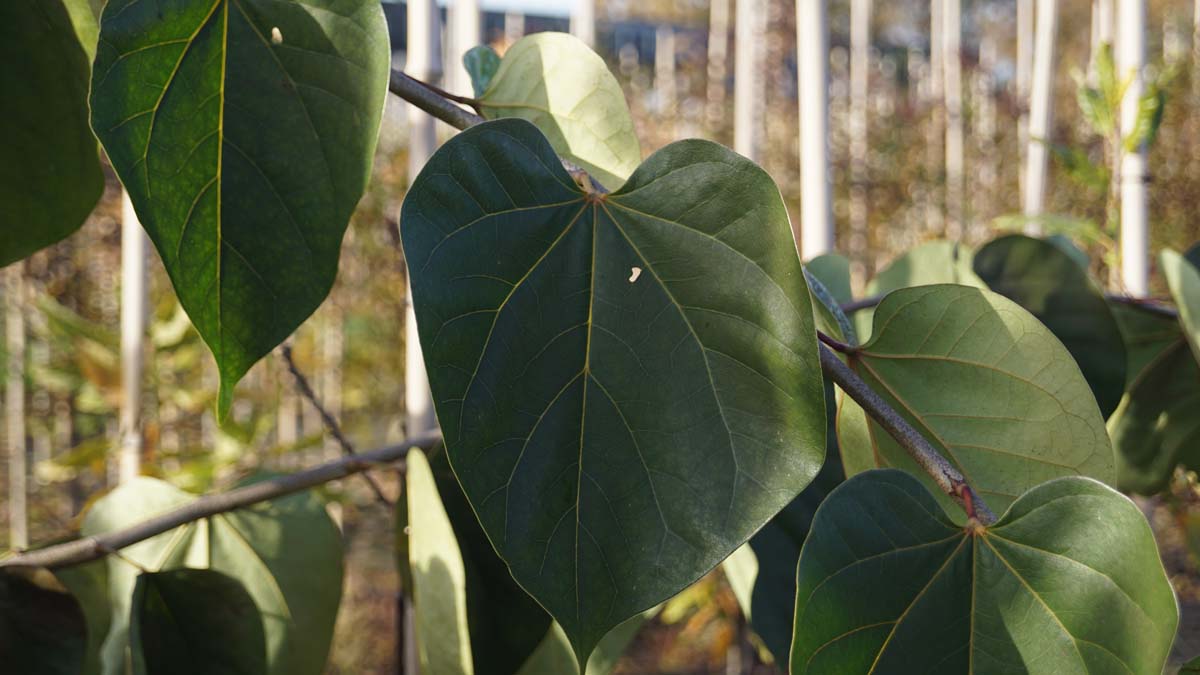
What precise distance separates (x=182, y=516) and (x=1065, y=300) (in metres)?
0.29

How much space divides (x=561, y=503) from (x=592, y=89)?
0.13 m

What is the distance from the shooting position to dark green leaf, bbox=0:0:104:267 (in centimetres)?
25

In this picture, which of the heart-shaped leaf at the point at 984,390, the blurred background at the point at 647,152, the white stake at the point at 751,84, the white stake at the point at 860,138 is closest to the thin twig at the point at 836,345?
the heart-shaped leaf at the point at 984,390

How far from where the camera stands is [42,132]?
10.5 inches

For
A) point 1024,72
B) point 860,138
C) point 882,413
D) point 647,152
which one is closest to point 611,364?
point 882,413

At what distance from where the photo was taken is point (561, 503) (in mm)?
179

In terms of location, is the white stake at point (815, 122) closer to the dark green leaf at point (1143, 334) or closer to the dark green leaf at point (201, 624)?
the dark green leaf at point (1143, 334)

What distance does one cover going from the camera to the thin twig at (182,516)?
11.3 inches

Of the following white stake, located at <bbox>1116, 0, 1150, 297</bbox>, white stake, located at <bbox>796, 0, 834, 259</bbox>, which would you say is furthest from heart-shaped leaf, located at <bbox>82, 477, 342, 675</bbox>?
white stake, located at <bbox>1116, 0, 1150, 297</bbox>

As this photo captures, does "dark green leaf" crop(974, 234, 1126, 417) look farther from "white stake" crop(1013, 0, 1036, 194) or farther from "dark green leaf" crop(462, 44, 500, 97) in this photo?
"white stake" crop(1013, 0, 1036, 194)

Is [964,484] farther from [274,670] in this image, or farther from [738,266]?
[274,670]

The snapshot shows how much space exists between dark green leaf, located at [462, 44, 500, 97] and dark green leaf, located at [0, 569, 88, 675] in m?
0.18

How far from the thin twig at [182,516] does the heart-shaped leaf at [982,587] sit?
164 mm

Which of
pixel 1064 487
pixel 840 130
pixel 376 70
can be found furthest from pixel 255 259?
pixel 840 130
